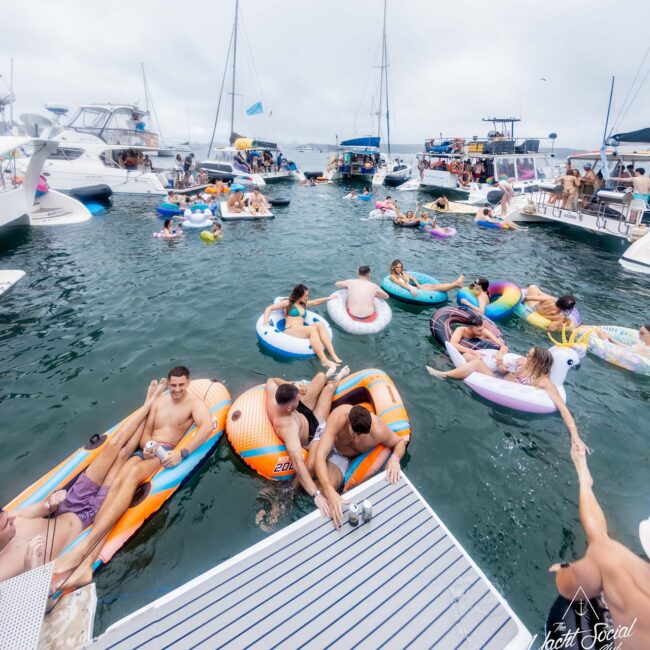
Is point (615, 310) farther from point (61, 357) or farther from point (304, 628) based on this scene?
point (61, 357)

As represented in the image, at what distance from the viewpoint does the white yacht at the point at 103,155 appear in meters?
19.9

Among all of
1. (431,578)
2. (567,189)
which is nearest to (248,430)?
(431,578)

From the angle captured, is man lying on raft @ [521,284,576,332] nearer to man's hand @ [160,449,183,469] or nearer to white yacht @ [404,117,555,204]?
man's hand @ [160,449,183,469]

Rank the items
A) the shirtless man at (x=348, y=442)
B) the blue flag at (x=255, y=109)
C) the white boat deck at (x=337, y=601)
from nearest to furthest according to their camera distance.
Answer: the white boat deck at (x=337, y=601), the shirtless man at (x=348, y=442), the blue flag at (x=255, y=109)

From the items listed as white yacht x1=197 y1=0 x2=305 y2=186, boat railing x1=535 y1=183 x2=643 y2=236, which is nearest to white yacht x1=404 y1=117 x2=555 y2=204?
boat railing x1=535 y1=183 x2=643 y2=236

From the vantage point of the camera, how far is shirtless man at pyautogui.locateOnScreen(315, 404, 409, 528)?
11.3 feet

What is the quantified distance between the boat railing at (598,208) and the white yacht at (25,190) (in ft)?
68.4

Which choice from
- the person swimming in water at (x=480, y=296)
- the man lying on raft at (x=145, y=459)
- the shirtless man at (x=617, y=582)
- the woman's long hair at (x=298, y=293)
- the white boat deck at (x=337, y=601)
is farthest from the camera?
the person swimming in water at (x=480, y=296)

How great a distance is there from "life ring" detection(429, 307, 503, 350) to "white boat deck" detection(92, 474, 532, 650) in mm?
4036

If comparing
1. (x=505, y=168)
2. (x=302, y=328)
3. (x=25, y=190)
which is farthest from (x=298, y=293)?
(x=505, y=168)

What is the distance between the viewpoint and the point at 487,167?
24.5 meters

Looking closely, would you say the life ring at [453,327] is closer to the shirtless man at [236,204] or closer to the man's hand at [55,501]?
the man's hand at [55,501]

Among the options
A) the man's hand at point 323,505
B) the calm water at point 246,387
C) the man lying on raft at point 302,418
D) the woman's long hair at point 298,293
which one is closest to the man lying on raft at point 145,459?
the calm water at point 246,387

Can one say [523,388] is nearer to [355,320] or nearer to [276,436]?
[355,320]
